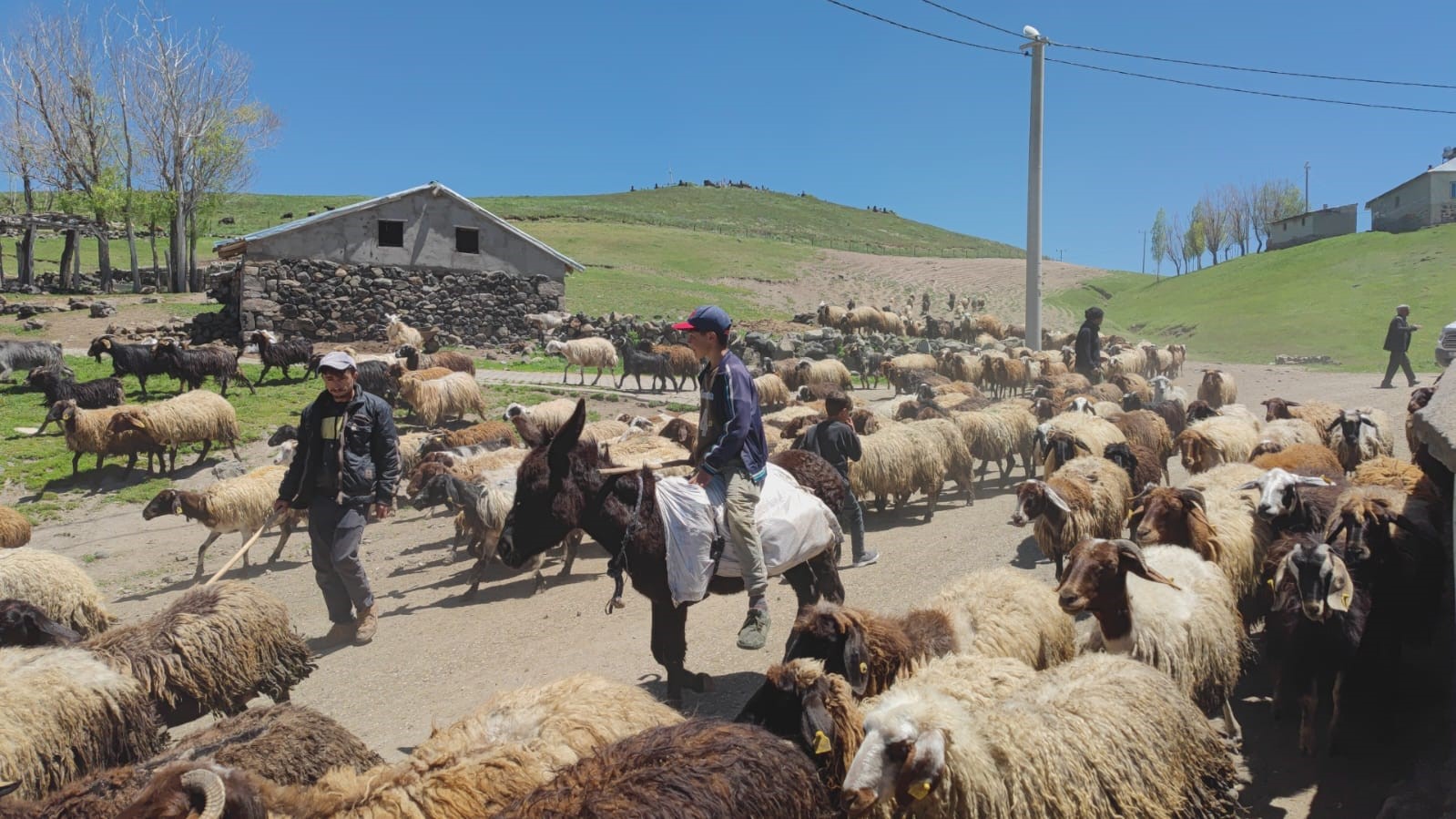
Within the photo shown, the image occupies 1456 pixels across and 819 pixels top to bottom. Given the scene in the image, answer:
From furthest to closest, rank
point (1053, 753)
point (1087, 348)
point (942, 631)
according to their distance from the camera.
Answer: point (1087, 348)
point (942, 631)
point (1053, 753)

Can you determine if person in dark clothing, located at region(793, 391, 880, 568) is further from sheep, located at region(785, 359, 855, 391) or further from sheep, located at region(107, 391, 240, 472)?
sheep, located at region(785, 359, 855, 391)

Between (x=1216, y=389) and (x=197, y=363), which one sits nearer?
(x=1216, y=389)

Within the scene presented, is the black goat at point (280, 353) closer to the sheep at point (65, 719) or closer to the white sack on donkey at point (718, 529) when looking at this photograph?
the sheep at point (65, 719)

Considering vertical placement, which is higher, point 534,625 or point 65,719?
point 65,719

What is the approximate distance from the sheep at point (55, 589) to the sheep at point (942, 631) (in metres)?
5.65

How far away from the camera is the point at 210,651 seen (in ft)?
16.9

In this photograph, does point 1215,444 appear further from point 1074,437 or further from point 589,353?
point 589,353

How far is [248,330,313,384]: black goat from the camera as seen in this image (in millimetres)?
20594

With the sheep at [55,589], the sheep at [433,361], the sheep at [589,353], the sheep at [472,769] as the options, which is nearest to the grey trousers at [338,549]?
the sheep at [55,589]

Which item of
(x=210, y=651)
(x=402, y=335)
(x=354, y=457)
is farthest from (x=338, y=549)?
(x=402, y=335)

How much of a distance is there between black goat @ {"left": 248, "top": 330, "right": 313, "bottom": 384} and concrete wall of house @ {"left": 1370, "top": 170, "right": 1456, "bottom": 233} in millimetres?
66606

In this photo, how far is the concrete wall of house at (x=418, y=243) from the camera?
2603 cm

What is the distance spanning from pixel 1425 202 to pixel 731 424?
76.2 m

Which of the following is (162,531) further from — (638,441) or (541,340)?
(541,340)
